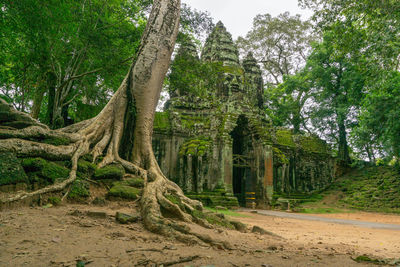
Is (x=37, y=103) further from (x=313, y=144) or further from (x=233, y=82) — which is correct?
(x=313, y=144)

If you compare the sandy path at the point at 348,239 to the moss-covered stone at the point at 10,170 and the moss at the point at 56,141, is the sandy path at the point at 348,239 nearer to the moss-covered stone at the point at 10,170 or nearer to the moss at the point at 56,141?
the moss-covered stone at the point at 10,170

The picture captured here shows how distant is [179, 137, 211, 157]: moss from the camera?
13.4 m

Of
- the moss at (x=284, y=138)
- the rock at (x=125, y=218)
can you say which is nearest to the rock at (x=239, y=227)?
the rock at (x=125, y=218)

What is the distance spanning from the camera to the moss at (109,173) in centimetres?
454

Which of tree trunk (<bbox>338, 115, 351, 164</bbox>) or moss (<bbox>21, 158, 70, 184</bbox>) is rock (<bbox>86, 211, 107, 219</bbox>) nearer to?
moss (<bbox>21, 158, 70, 184</bbox>)

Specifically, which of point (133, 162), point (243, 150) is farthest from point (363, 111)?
point (133, 162)

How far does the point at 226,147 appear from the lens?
14141 mm

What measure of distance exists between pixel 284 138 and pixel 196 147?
891 centimetres

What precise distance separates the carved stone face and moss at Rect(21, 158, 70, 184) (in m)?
13.1

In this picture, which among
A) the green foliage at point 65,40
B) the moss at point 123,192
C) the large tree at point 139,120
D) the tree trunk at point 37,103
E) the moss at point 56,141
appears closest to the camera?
the moss at point 123,192

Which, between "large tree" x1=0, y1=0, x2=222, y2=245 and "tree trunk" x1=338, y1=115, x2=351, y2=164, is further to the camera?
"tree trunk" x1=338, y1=115, x2=351, y2=164

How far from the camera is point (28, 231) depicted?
8.39 ft

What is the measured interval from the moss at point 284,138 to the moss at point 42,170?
16.6 meters

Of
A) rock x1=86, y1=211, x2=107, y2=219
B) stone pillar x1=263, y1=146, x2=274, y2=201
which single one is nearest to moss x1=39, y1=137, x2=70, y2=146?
rock x1=86, y1=211, x2=107, y2=219
